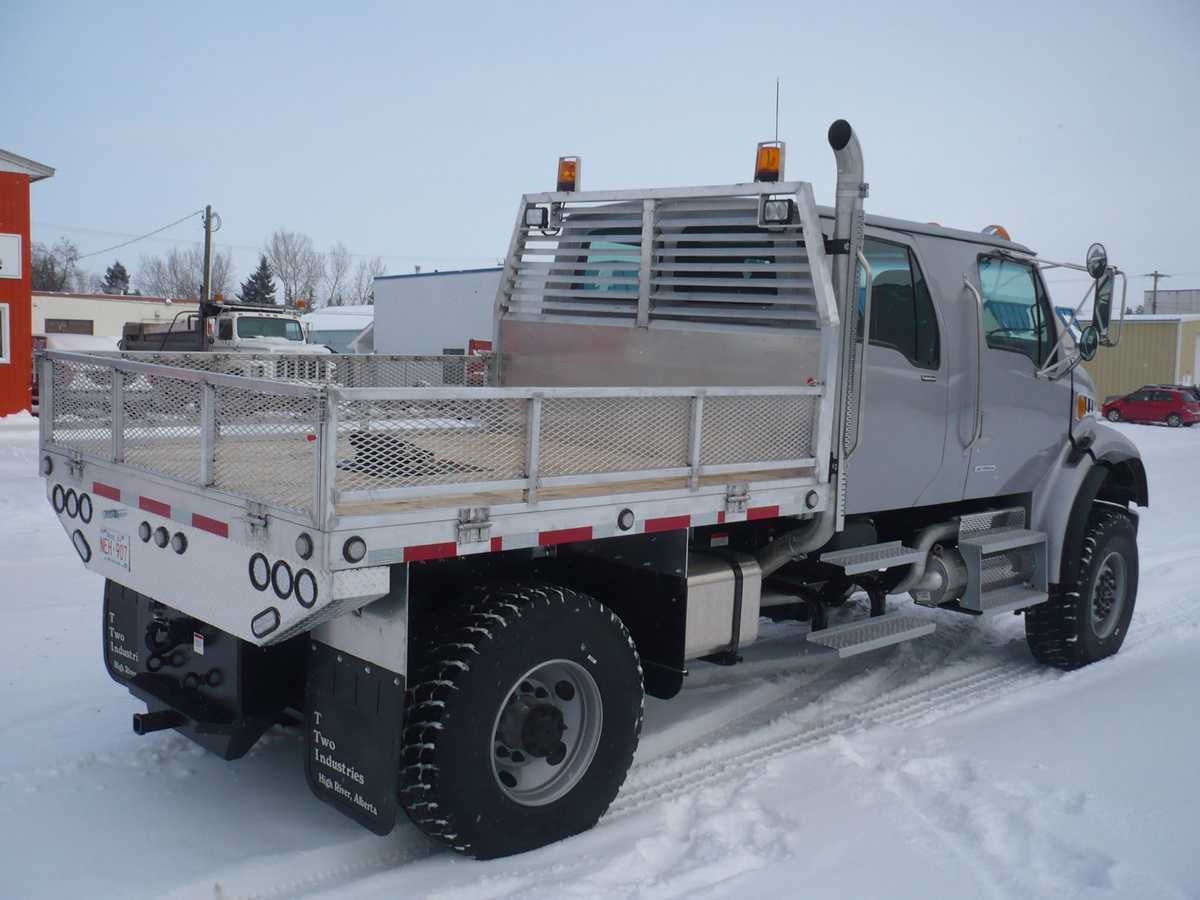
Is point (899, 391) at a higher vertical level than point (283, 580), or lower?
higher

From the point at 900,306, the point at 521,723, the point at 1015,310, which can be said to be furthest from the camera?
the point at 1015,310

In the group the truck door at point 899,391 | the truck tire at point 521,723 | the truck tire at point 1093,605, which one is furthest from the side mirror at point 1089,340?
the truck tire at point 521,723

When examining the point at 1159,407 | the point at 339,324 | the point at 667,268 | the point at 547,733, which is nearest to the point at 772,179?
the point at 667,268

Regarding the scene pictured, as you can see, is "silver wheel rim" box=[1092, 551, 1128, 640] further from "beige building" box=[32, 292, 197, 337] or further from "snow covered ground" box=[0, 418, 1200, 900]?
"beige building" box=[32, 292, 197, 337]

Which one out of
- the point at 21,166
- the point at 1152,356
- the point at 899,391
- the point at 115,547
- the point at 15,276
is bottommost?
the point at 115,547

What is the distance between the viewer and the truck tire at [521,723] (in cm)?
357

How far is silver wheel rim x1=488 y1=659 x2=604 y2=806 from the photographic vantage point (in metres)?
3.87

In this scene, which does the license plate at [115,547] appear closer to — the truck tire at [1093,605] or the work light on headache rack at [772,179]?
the work light on headache rack at [772,179]

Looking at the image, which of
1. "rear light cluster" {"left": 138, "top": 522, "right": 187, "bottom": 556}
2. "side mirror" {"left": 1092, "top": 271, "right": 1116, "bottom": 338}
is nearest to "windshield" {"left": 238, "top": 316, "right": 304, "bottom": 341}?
"rear light cluster" {"left": 138, "top": 522, "right": 187, "bottom": 556}

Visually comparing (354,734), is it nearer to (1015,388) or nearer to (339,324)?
(1015,388)

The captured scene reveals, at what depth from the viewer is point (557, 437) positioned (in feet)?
12.2

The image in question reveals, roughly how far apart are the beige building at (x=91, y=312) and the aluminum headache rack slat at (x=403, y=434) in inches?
1857

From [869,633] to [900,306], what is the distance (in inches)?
65.4

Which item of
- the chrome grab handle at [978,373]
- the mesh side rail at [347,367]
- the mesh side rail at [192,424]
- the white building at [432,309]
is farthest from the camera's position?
the white building at [432,309]
